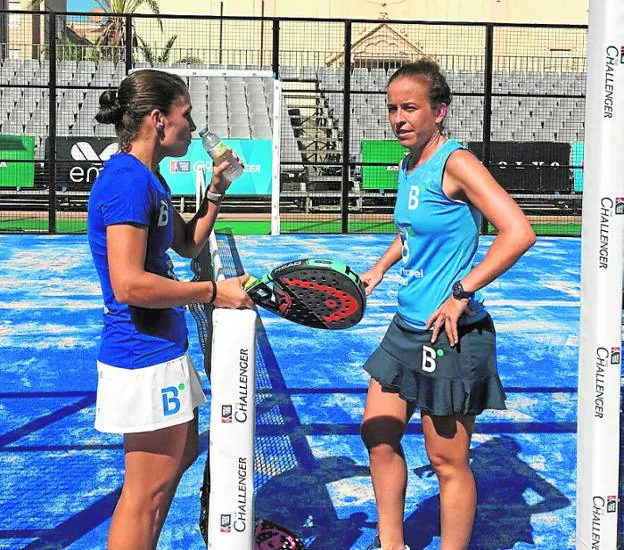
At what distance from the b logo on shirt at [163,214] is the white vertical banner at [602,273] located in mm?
1420

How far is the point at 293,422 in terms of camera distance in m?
6.12

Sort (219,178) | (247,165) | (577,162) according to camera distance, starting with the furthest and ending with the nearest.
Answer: (577,162) < (247,165) < (219,178)

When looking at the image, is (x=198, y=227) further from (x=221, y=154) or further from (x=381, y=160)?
(x=381, y=160)

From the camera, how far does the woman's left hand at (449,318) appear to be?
3469 mm

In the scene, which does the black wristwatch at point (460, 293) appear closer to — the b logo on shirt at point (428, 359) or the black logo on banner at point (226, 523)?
the b logo on shirt at point (428, 359)

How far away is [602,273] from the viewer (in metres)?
2.96

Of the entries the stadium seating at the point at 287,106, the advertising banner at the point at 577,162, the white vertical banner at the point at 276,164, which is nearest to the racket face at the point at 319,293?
the white vertical banner at the point at 276,164

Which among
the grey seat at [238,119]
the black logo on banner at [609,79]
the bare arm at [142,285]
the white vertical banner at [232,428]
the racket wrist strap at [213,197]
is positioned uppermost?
the grey seat at [238,119]

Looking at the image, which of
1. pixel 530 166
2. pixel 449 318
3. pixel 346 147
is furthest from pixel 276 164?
pixel 449 318

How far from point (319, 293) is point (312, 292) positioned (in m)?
0.03

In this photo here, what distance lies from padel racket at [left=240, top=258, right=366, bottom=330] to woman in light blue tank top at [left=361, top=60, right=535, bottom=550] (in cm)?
47

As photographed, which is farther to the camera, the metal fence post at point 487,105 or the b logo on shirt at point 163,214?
the metal fence post at point 487,105

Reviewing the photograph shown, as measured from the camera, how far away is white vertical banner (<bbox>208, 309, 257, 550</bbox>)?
9.42ft

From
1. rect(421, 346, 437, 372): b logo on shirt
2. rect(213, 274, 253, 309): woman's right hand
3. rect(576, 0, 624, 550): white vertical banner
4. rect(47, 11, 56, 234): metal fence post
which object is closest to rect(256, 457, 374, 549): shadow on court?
rect(421, 346, 437, 372): b logo on shirt
